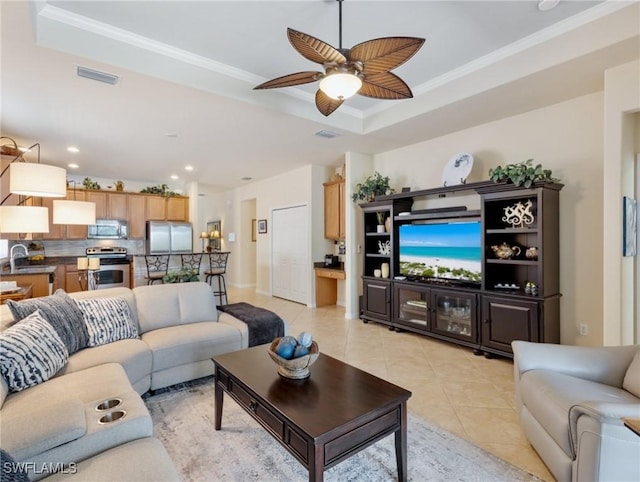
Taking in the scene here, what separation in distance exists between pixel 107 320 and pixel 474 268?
376cm

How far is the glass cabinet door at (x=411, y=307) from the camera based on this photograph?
4238 mm

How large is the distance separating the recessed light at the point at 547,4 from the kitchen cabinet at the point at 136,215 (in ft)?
24.7

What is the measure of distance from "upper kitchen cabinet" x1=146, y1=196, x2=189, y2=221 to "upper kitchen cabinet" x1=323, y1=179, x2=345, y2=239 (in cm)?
376

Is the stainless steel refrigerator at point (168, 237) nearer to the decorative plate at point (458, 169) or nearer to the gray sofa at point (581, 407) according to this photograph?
the decorative plate at point (458, 169)

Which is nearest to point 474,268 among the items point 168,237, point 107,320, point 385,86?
point 385,86

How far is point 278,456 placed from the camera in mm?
1941

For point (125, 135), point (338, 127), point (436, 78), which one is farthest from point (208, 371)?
point (436, 78)

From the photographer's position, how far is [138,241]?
756cm

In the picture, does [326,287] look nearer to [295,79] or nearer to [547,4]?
[295,79]

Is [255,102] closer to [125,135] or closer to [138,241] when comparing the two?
[125,135]

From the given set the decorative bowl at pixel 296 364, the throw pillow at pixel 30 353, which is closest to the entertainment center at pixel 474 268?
the decorative bowl at pixel 296 364

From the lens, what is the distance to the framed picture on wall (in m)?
2.73

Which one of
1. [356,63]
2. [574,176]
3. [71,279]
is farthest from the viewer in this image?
[71,279]

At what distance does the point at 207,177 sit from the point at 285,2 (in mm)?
5471
